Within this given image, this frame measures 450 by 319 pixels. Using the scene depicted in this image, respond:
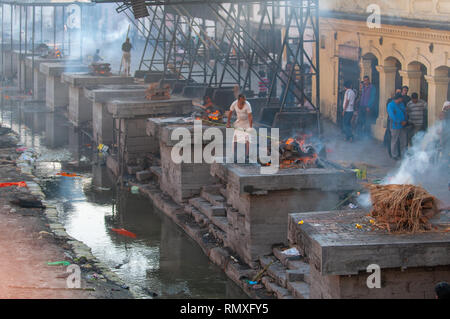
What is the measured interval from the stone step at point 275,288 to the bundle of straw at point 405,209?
1.96 meters

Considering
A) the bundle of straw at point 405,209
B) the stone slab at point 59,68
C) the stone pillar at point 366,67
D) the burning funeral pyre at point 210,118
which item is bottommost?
the bundle of straw at point 405,209

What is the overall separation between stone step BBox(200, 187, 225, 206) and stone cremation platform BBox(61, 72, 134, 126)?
11.1 metres

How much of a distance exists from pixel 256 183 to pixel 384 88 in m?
9.87

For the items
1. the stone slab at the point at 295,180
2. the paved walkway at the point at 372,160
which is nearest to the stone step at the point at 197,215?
the stone slab at the point at 295,180

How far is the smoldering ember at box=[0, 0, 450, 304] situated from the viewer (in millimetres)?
8711

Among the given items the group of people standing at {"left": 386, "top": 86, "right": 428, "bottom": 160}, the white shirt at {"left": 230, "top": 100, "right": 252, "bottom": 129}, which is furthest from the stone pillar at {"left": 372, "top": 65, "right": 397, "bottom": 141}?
the white shirt at {"left": 230, "top": 100, "right": 252, "bottom": 129}

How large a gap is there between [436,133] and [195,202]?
195 inches

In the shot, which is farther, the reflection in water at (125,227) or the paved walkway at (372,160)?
the paved walkway at (372,160)

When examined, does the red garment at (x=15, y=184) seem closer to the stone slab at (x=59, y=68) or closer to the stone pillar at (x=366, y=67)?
the stone pillar at (x=366, y=67)

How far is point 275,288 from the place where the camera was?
10570mm

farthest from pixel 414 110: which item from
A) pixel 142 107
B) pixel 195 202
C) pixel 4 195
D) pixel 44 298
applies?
pixel 44 298

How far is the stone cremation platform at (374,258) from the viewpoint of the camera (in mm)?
8148

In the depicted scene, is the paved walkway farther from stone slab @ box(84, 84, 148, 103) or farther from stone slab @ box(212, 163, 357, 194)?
stone slab @ box(84, 84, 148, 103)
